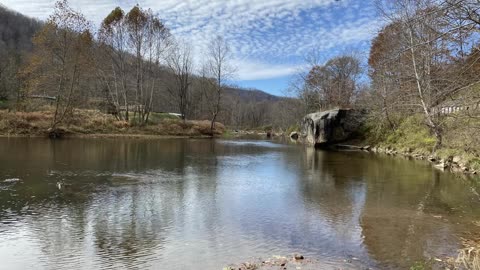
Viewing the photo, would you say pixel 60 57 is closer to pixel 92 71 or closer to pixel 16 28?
pixel 92 71

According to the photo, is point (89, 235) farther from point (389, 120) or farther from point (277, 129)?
point (277, 129)

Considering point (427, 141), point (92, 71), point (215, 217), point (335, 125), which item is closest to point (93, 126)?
point (92, 71)

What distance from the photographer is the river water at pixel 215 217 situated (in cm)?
626

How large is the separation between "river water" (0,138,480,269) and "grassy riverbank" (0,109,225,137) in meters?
19.1

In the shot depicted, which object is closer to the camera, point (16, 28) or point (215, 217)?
point (215, 217)

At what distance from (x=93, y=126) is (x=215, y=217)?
32.2 metres

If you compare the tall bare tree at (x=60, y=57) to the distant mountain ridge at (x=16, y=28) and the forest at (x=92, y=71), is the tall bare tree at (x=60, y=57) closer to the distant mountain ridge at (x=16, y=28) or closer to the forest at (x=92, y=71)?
the forest at (x=92, y=71)

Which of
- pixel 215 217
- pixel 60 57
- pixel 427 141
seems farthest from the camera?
pixel 60 57

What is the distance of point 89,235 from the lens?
23.1ft

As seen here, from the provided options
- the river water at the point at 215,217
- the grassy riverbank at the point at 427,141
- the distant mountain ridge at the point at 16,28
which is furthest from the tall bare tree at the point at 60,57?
the distant mountain ridge at the point at 16,28

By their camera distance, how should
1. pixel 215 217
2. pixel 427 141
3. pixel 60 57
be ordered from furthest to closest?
pixel 60 57 → pixel 427 141 → pixel 215 217

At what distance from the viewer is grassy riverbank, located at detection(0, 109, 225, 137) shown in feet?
107

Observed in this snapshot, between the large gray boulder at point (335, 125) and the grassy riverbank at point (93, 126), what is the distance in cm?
1553

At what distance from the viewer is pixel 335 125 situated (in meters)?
35.5
